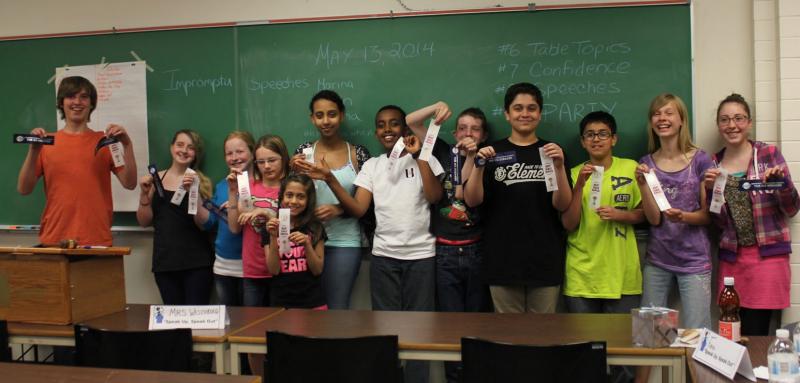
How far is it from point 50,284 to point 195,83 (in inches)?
68.4

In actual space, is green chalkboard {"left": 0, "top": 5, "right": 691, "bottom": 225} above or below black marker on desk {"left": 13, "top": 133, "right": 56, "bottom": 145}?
above

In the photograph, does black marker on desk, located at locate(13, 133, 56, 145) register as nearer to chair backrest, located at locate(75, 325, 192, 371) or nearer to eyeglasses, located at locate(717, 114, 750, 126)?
chair backrest, located at locate(75, 325, 192, 371)

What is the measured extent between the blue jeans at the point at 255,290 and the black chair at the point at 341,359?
138cm

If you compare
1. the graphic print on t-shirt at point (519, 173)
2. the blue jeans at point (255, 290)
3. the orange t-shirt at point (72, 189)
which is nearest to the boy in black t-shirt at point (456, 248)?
the graphic print on t-shirt at point (519, 173)

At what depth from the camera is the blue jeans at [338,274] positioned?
139 inches

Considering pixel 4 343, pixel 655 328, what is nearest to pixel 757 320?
pixel 655 328

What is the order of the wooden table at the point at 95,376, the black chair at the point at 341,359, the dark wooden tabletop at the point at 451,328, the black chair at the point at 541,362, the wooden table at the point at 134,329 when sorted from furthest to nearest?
the wooden table at the point at 134,329
the dark wooden tabletop at the point at 451,328
the black chair at the point at 341,359
the black chair at the point at 541,362
the wooden table at the point at 95,376

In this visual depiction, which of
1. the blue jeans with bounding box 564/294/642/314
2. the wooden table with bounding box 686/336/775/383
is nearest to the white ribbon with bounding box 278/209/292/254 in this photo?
the blue jeans with bounding box 564/294/642/314

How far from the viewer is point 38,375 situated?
1854 mm

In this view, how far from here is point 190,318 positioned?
7.97 ft

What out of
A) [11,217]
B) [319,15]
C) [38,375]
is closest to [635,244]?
[319,15]

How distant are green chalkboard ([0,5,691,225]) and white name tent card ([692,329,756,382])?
170 cm

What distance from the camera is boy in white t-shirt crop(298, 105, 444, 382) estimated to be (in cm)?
330

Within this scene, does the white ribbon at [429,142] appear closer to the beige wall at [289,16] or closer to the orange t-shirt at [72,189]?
the beige wall at [289,16]
